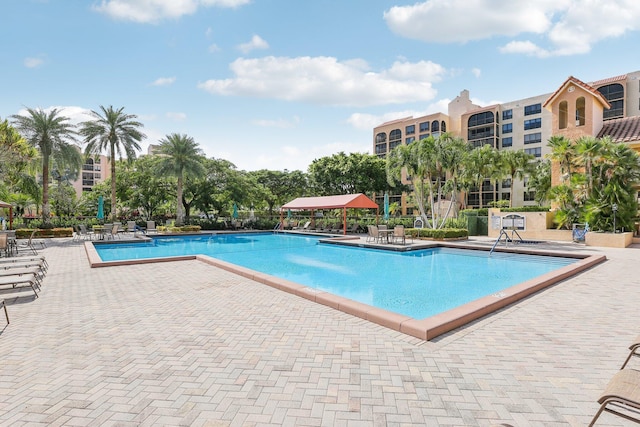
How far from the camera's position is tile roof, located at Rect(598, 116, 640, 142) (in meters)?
20.8

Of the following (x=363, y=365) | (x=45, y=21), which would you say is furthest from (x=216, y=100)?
(x=363, y=365)

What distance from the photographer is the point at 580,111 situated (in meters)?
23.2

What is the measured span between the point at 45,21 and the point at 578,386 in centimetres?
1682

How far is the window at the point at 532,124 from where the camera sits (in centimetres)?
5085

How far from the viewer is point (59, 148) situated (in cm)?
2381

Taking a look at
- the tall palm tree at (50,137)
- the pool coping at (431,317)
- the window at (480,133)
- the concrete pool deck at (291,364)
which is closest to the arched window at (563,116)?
the pool coping at (431,317)

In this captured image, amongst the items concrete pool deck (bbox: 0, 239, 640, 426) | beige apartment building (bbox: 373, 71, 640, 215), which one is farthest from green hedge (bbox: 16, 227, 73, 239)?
beige apartment building (bbox: 373, 71, 640, 215)

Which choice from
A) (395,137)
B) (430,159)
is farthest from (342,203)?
(395,137)

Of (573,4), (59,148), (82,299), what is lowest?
(82,299)

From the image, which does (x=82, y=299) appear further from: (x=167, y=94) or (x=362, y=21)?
(x=167, y=94)

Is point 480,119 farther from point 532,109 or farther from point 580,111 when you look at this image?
point 580,111

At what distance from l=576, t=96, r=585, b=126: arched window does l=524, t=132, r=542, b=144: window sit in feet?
105

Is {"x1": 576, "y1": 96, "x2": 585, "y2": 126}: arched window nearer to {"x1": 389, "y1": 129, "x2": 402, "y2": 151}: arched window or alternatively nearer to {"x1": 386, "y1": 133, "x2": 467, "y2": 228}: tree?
{"x1": 386, "y1": 133, "x2": 467, "y2": 228}: tree

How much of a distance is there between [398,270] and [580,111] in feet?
69.3
